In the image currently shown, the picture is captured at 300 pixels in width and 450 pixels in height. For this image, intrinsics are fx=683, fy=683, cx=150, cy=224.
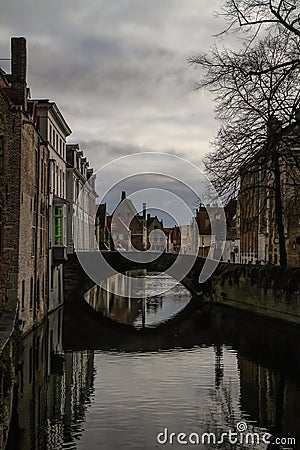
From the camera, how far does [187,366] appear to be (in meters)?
18.9

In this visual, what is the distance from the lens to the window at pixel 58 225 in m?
32.6

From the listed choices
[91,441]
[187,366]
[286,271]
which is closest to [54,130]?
[286,271]

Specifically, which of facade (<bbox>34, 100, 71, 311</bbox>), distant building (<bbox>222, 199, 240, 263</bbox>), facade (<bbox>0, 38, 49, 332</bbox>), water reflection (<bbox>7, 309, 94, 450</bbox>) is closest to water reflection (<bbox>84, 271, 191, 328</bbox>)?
facade (<bbox>34, 100, 71, 311</bbox>)

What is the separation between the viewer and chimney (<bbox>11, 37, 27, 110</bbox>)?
2302 centimetres

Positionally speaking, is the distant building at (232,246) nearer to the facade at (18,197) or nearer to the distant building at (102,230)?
the distant building at (102,230)

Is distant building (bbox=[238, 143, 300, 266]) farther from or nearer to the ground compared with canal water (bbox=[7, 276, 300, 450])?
farther from the ground

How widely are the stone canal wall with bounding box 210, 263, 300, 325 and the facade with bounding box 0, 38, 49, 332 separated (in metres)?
9.52

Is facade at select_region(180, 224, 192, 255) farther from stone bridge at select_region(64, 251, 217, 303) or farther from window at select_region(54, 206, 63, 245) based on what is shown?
window at select_region(54, 206, 63, 245)

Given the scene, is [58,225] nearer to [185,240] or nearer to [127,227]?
[127,227]

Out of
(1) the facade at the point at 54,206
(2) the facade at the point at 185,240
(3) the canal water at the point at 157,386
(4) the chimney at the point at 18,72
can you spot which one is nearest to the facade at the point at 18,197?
(4) the chimney at the point at 18,72

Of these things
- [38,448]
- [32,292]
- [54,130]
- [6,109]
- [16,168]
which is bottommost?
[38,448]

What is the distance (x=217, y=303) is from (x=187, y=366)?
709 inches

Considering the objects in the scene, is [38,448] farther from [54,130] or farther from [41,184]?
[54,130]

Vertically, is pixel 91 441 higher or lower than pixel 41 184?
lower
